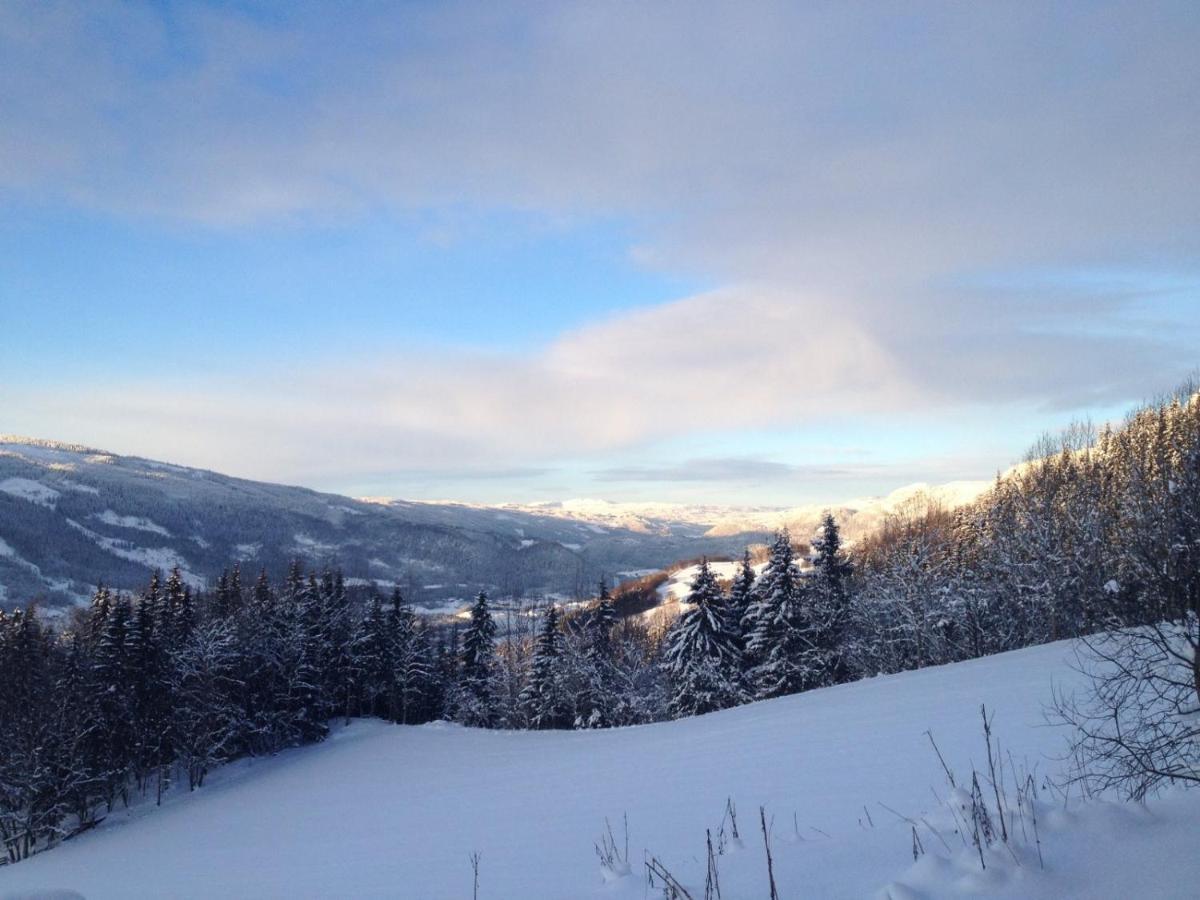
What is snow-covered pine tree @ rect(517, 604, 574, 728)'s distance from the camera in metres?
37.4

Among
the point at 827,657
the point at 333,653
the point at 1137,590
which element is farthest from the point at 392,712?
the point at 1137,590

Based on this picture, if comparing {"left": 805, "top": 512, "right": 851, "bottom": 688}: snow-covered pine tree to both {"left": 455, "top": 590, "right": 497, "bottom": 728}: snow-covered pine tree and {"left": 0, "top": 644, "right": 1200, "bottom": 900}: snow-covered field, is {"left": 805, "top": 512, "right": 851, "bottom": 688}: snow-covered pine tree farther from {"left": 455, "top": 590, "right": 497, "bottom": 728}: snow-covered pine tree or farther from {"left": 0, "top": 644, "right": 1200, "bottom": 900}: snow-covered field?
{"left": 455, "top": 590, "right": 497, "bottom": 728}: snow-covered pine tree

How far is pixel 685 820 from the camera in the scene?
10219mm

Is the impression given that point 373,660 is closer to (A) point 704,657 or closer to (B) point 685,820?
(A) point 704,657

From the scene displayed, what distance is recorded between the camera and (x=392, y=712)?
43562mm

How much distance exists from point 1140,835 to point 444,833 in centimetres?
1283

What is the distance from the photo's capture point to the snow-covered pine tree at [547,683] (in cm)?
3744

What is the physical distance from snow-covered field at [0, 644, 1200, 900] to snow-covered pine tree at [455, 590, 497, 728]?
50.0ft

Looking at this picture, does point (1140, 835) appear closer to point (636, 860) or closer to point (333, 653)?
point (636, 860)

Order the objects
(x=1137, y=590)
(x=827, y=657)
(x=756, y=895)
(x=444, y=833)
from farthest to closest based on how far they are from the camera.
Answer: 1. (x=827, y=657)
2. (x=444, y=833)
3. (x=1137, y=590)
4. (x=756, y=895)

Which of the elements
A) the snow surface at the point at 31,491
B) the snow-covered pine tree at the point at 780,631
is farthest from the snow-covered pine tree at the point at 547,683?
the snow surface at the point at 31,491

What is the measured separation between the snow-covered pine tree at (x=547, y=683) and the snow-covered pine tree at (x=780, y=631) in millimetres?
11638

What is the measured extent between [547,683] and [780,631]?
1425 cm

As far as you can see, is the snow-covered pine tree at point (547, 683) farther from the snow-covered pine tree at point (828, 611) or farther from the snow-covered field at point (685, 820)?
the snow-covered pine tree at point (828, 611)
